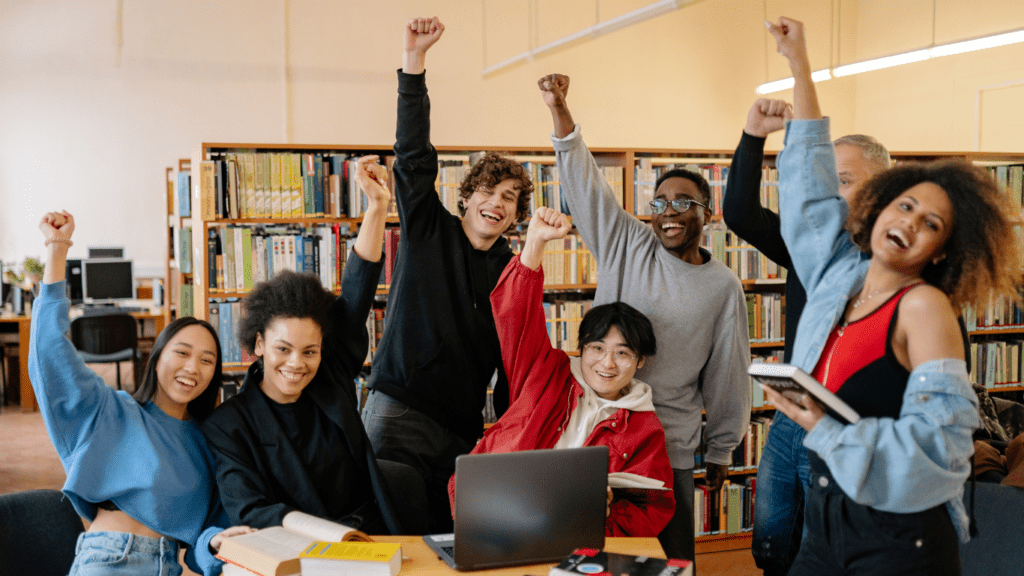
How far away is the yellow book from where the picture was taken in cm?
148

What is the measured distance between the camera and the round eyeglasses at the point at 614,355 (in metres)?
2.07

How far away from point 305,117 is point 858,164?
6.69 meters

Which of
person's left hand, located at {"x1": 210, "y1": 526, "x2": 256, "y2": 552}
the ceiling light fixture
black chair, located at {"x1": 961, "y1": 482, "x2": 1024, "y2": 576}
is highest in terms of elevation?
the ceiling light fixture

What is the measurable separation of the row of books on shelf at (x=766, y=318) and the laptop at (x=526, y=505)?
9.29 ft

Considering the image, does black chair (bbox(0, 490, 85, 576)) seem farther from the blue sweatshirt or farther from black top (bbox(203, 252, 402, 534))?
black top (bbox(203, 252, 402, 534))

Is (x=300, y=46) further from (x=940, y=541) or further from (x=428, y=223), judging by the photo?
(x=940, y=541)

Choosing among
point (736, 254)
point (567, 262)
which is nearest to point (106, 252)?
point (567, 262)

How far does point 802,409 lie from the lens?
1311 millimetres

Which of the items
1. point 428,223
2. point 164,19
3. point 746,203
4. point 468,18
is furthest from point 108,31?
point 746,203

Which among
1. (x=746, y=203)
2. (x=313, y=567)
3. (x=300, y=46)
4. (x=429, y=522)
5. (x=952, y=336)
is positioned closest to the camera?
(x=952, y=336)

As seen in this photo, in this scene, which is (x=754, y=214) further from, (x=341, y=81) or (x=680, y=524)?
(x=341, y=81)

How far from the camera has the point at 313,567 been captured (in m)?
1.48

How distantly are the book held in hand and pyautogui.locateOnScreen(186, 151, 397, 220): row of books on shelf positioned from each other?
265cm

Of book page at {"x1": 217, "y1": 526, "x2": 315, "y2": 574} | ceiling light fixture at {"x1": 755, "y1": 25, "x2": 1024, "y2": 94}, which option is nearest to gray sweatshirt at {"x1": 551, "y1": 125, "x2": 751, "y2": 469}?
book page at {"x1": 217, "y1": 526, "x2": 315, "y2": 574}
